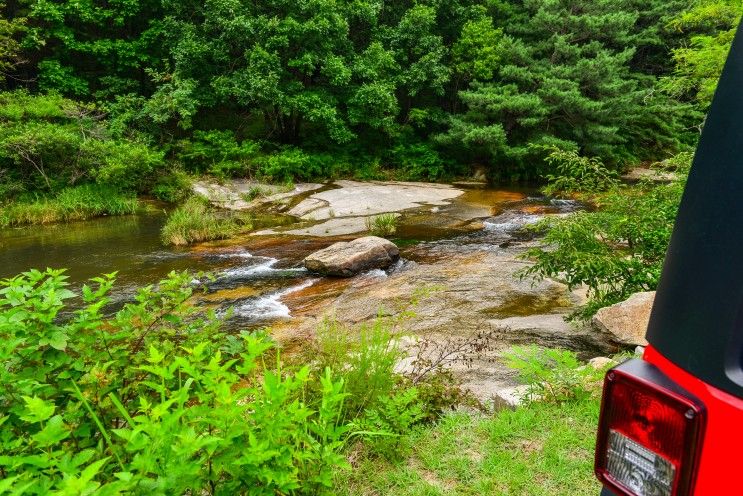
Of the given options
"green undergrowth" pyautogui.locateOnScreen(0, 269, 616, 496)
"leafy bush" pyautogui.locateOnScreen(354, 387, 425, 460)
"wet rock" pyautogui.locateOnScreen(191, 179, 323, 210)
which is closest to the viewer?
"green undergrowth" pyautogui.locateOnScreen(0, 269, 616, 496)

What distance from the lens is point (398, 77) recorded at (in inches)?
661

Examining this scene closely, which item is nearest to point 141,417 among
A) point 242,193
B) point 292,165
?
point 242,193

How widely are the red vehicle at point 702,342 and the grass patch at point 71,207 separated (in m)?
13.9

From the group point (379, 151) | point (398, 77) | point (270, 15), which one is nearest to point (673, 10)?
point (398, 77)

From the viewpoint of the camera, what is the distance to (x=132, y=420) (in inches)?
62.4

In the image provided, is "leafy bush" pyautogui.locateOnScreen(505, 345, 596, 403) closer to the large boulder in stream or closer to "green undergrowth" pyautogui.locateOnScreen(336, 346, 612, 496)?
"green undergrowth" pyautogui.locateOnScreen(336, 346, 612, 496)

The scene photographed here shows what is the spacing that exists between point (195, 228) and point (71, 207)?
4.57 metres

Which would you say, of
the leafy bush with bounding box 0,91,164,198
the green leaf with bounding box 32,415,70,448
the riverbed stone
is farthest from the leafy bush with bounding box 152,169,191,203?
the green leaf with bounding box 32,415,70,448

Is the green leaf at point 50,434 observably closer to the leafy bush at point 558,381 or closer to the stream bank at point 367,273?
the stream bank at point 367,273

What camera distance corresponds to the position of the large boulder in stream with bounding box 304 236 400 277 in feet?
26.0

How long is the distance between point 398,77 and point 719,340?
677 inches

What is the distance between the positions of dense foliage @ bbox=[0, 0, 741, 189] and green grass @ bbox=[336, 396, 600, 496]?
12.6 metres

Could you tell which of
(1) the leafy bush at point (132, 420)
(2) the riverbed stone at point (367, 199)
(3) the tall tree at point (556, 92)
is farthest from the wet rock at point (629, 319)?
(3) the tall tree at point (556, 92)

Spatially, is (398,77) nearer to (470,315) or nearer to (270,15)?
(270,15)
